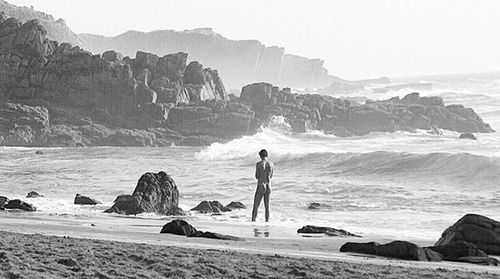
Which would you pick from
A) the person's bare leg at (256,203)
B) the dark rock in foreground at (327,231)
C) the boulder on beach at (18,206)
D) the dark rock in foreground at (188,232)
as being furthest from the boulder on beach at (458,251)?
the boulder on beach at (18,206)

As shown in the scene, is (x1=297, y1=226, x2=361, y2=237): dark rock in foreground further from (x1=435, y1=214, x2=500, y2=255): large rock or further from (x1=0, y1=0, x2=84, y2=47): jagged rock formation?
(x1=0, y1=0, x2=84, y2=47): jagged rock formation

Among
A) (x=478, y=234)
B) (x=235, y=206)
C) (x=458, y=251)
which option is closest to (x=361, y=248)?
(x=458, y=251)

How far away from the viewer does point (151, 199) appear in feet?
59.3

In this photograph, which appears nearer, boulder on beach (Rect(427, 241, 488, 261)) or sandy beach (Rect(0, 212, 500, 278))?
sandy beach (Rect(0, 212, 500, 278))

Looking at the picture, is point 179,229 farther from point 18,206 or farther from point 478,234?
point 18,206

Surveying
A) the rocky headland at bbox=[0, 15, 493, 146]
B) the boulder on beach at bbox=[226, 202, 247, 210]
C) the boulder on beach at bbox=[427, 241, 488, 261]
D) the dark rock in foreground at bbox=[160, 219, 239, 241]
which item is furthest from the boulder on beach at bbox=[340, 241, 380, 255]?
the rocky headland at bbox=[0, 15, 493, 146]

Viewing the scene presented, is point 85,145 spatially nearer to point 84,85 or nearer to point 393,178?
point 84,85

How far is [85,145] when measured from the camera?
6531 cm

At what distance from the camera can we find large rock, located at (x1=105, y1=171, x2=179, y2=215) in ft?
57.7

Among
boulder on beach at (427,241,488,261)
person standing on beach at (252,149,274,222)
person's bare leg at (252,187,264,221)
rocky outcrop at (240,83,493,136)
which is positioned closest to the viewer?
boulder on beach at (427,241,488,261)

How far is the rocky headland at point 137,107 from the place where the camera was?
66.9 meters

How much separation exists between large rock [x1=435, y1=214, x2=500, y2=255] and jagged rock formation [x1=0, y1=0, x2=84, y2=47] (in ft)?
505

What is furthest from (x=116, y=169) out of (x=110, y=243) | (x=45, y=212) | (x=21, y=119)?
(x=21, y=119)

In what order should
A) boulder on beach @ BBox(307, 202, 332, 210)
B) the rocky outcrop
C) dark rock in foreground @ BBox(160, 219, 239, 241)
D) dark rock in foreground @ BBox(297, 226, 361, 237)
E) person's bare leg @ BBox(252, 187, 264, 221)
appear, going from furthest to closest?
the rocky outcrop → boulder on beach @ BBox(307, 202, 332, 210) → person's bare leg @ BBox(252, 187, 264, 221) → dark rock in foreground @ BBox(297, 226, 361, 237) → dark rock in foreground @ BBox(160, 219, 239, 241)
